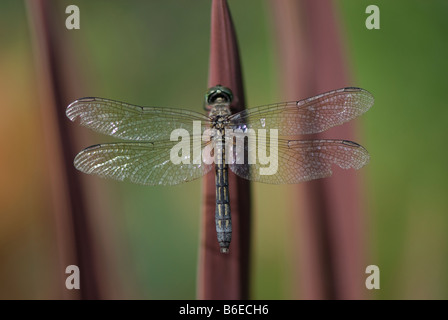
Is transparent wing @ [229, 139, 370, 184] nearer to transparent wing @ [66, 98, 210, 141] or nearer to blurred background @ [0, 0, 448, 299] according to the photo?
blurred background @ [0, 0, 448, 299]

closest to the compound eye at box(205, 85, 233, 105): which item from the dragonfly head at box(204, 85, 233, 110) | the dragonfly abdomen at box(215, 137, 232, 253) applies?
the dragonfly head at box(204, 85, 233, 110)

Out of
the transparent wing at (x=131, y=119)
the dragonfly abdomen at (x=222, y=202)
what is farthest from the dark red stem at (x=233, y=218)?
the transparent wing at (x=131, y=119)

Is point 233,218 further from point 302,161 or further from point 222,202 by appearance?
point 302,161

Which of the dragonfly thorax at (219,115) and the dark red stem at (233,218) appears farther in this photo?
the dragonfly thorax at (219,115)

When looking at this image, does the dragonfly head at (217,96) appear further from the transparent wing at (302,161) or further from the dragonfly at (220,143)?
the transparent wing at (302,161)

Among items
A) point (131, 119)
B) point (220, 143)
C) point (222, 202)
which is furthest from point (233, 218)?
point (131, 119)

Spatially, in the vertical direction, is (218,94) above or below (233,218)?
above
